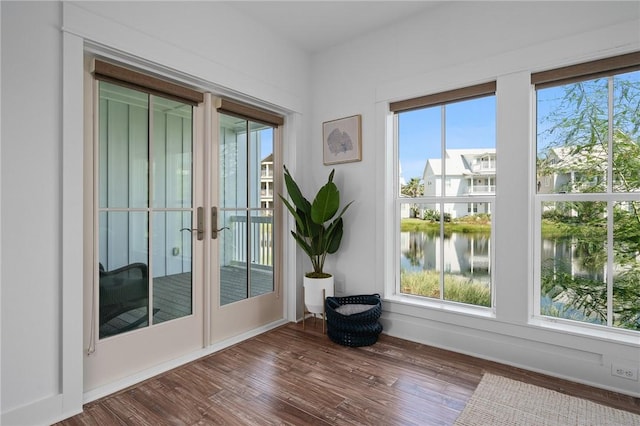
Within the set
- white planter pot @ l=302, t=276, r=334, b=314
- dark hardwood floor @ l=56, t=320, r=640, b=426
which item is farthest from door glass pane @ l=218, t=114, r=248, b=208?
dark hardwood floor @ l=56, t=320, r=640, b=426

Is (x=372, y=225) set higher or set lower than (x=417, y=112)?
lower

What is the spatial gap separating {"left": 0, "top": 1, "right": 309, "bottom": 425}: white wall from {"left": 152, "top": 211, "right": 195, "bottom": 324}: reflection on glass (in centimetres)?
55

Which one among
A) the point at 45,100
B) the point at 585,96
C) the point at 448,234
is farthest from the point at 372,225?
the point at 45,100

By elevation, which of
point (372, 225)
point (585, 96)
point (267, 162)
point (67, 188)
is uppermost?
point (585, 96)

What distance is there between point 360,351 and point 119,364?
1680 mm

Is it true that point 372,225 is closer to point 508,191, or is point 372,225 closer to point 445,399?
point 508,191

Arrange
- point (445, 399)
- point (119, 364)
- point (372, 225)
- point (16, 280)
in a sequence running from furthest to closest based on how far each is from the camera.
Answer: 1. point (372, 225)
2. point (119, 364)
3. point (445, 399)
4. point (16, 280)

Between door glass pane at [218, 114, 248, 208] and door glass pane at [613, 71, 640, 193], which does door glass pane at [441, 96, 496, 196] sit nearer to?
door glass pane at [613, 71, 640, 193]

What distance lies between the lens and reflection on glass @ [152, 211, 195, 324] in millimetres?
2420

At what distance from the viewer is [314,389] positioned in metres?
2.10

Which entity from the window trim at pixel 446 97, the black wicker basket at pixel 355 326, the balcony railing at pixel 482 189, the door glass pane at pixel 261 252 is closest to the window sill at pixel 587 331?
the balcony railing at pixel 482 189

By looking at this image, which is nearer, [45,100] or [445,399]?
[45,100]

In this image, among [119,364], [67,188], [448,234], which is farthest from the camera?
[448,234]

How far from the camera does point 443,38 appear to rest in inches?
106
